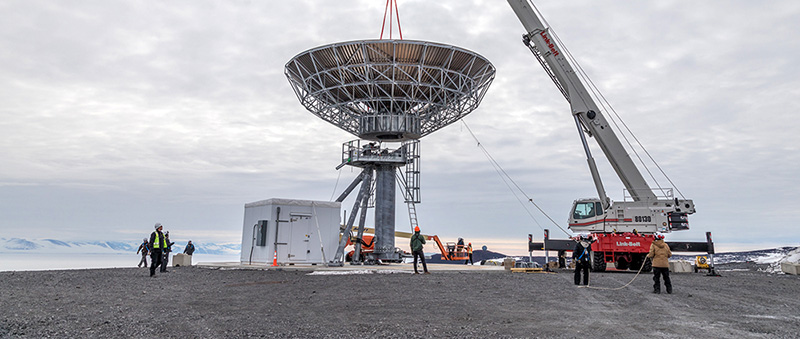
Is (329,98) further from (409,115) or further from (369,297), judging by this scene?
(369,297)

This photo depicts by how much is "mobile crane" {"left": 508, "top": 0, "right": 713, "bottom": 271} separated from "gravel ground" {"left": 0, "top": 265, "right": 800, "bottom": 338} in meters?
6.68

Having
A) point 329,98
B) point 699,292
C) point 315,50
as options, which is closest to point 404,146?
point 329,98

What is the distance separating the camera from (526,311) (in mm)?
8500

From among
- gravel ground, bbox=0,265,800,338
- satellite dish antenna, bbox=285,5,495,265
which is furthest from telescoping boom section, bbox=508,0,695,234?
gravel ground, bbox=0,265,800,338

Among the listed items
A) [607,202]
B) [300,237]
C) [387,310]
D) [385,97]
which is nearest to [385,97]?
[385,97]

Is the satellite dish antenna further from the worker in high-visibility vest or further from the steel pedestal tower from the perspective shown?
the worker in high-visibility vest

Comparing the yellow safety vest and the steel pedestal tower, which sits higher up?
the steel pedestal tower

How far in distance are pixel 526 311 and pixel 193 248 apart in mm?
22546

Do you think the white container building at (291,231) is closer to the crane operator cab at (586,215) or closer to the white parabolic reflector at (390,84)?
the white parabolic reflector at (390,84)

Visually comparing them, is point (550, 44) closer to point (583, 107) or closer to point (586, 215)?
point (583, 107)

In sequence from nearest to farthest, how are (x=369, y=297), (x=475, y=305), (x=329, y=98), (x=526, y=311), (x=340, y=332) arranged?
(x=340, y=332)
(x=526, y=311)
(x=475, y=305)
(x=369, y=297)
(x=329, y=98)

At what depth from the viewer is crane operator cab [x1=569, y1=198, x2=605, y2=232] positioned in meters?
21.3

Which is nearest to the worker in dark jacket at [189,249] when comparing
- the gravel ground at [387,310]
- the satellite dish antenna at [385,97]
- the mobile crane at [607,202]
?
the satellite dish antenna at [385,97]

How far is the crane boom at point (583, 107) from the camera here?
2084 centimetres
